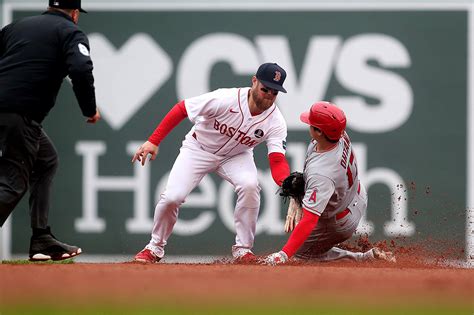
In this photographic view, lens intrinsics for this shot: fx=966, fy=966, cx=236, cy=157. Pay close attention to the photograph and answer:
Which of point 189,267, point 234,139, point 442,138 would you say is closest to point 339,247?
point 234,139

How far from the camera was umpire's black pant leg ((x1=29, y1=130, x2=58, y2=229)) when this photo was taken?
223 inches

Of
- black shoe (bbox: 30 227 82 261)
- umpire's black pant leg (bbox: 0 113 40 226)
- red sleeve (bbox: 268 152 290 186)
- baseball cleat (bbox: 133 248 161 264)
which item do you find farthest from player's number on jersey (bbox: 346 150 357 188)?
umpire's black pant leg (bbox: 0 113 40 226)

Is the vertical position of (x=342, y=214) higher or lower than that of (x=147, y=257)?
higher

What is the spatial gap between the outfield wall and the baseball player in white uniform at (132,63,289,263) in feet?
7.72

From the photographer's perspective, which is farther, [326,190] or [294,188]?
[294,188]

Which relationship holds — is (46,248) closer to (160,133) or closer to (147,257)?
(147,257)

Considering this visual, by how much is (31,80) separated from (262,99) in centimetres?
157

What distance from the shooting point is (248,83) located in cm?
902

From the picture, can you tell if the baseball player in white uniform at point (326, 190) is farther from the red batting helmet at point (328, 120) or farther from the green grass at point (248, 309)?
the green grass at point (248, 309)

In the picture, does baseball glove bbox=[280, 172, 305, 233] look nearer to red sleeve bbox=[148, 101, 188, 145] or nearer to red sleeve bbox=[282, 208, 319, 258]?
red sleeve bbox=[282, 208, 319, 258]

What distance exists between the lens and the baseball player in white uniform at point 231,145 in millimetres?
6336

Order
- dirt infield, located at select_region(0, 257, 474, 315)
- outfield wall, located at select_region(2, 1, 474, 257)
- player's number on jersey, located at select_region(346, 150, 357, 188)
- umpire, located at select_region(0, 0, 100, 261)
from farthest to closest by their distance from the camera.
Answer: outfield wall, located at select_region(2, 1, 474, 257)
player's number on jersey, located at select_region(346, 150, 357, 188)
umpire, located at select_region(0, 0, 100, 261)
dirt infield, located at select_region(0, 257, 474, 315)

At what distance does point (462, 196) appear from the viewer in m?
8.88

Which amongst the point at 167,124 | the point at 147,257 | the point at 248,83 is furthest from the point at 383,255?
the point at 248,83
